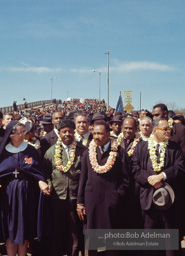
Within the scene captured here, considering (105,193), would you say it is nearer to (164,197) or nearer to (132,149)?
(164,197)

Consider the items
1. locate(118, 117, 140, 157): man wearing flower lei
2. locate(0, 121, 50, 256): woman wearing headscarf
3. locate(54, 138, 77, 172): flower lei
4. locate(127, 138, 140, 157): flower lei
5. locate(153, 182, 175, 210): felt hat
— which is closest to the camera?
locate(153, 182, 175, 210): felt hat

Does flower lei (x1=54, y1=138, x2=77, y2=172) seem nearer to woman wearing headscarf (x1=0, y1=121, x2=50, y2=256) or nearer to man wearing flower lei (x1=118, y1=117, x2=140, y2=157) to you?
woman wearing headscarf (x1=0, y1=121, x2=50, y2=256)

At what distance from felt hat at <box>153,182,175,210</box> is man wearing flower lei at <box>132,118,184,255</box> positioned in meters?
0.03

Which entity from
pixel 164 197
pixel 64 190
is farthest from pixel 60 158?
pixel 164 197

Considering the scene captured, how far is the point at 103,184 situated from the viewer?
4.56 m

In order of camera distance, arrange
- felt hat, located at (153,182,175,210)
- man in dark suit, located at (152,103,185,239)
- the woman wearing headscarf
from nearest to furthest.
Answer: felt hat, located at (153,182,175,210) < the woman wearing headscarf < man in dark suit, located at (152,103,185,239)

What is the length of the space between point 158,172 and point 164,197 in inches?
15.2

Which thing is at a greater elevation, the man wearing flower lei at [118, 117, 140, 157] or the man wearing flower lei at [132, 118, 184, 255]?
the man wearing flower lei at [118, 117, 140, 157]

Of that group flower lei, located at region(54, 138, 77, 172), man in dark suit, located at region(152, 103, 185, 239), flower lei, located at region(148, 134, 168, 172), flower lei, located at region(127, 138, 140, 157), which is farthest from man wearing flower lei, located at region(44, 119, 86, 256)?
man in dark suit, located at region(152, 103, 185, 239)

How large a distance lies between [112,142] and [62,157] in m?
0.88

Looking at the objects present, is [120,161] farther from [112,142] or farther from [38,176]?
[38,176]

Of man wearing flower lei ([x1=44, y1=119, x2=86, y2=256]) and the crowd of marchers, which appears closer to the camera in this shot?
the crowd of marchers

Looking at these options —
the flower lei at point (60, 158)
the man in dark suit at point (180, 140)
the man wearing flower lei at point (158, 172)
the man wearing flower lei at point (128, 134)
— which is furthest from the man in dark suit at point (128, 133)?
the flower lei at point (60, 158)

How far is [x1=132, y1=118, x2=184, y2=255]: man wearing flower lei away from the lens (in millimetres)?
4465
